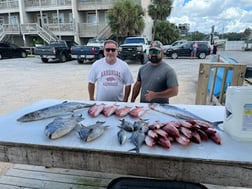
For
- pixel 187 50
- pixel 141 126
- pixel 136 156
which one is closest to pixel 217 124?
pixel 141 126

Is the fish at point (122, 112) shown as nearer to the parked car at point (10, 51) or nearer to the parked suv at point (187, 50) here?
the parked suv at point (187, 50)

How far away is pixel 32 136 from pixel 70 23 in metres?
23.1

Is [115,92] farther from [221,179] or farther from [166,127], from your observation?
[221,179]

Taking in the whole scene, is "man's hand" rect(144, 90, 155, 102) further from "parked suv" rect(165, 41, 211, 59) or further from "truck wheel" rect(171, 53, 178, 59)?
"truck wheel" rect(171, 53, 178, 59)

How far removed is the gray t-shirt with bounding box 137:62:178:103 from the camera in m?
2.51

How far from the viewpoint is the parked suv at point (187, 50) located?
1717cm

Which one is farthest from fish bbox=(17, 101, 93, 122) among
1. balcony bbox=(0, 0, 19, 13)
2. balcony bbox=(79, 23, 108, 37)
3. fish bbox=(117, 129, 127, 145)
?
balcony bbox=(0, 0, 19, 13)

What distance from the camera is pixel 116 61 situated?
2.92 metres

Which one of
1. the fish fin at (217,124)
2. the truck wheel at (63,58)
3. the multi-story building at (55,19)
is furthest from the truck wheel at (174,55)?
the fish fin at (217,124)

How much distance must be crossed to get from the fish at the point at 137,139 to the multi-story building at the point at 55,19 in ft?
67.5

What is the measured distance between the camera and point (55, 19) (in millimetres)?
24422

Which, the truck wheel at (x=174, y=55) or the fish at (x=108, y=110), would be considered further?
the truck wheel at (x=174, y=55)

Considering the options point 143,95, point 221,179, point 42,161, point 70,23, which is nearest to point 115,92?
point 143,95

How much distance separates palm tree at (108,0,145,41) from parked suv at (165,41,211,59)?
12.7ft
